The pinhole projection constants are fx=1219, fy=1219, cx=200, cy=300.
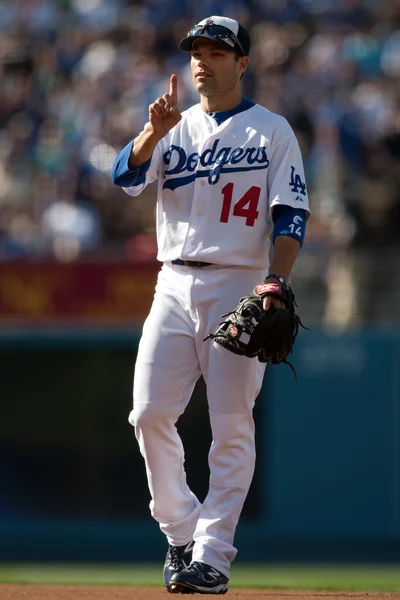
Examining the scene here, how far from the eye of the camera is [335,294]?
975 centimetres

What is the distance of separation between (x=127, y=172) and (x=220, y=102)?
0.47 metres

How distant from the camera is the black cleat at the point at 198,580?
15.2 ft

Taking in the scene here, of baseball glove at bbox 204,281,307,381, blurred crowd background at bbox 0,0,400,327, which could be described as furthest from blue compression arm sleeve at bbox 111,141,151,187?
blurred crowd background at bbox 0,0,400,327

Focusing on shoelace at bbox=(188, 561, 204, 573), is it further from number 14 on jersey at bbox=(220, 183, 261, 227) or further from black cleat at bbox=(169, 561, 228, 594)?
number 14 on jersey at bbox=(220, 183, 261, 227)

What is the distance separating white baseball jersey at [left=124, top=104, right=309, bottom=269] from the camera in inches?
184

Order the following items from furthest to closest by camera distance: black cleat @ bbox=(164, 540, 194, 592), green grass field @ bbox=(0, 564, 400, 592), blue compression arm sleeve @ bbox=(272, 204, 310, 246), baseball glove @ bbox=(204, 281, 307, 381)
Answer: green grass field @ bbox=(0, 564, 400, 592) < black cleat @ bbox=(164, 540, 194, 592) < blue compression arm sleeve @ bbox=(272, 204, 310, 246) < baseball glove @ bbox=(204, 281, 307, 381)

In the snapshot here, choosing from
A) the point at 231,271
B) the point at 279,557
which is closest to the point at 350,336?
the point at 279,557

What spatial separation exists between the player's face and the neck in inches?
1.2

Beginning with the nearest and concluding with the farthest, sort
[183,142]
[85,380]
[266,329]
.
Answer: [266,329] → [183,142] → [85,380]

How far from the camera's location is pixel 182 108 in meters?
10.7

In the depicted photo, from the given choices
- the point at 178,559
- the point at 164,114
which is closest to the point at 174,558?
the point at 178,559

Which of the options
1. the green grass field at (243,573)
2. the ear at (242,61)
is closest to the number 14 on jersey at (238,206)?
the ear at (242,61)

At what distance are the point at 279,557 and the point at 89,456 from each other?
1.79 m

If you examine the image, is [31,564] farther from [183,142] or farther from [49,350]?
[183,142]
